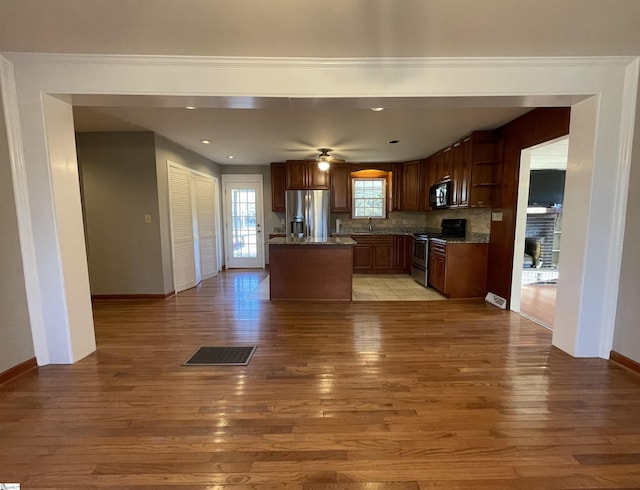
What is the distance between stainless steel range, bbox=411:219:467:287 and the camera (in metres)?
4.84

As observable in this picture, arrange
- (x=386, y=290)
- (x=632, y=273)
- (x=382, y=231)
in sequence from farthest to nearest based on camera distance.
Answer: (x=382, y=231) < (x=386, y=290) < (x=632, y=273)

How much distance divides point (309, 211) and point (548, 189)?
5212 millimetres

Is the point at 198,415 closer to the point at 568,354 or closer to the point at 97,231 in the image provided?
the point at 568,354

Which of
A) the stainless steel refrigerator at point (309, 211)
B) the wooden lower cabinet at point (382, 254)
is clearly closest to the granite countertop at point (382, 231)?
the wooden lower cabinet at point (382, 254)

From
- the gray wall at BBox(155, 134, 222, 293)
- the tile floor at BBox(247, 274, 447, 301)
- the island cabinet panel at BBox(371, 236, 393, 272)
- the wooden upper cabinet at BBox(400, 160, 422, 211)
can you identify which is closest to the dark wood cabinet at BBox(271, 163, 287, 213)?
the tile floor at BBox(247, 274, 447, 301)

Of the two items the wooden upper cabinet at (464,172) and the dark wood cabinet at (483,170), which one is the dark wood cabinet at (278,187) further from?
the dark wood cabinet at (483,170)

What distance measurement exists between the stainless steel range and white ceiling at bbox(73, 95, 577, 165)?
1378mm

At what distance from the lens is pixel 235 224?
22.2 feet

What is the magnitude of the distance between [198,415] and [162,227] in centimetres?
326

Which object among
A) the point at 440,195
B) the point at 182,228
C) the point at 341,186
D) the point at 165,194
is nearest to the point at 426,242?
the point at 440,195

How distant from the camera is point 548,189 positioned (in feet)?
19.9

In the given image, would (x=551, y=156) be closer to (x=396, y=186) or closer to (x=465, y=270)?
(x=396, y=186)

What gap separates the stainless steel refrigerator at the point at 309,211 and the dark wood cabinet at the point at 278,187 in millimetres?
407

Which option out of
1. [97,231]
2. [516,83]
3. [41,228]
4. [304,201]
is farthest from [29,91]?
[304,201]
